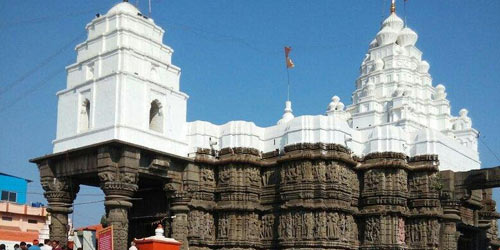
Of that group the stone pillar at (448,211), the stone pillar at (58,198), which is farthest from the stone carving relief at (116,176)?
the stone pillar at (448,211)

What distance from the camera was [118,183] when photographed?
24562mm

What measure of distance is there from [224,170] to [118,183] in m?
6.01

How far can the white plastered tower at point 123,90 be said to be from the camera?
2575 cm

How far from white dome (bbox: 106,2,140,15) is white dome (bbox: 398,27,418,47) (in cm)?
2128

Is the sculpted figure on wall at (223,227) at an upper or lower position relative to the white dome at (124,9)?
lower

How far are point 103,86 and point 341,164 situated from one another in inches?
414

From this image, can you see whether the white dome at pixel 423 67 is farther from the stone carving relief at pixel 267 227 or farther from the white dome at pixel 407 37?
the stone carving relief at pixel 267 227

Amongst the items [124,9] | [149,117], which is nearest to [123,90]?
[149,117]

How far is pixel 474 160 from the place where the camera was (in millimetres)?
36094

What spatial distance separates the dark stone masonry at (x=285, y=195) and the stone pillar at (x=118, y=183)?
16cm

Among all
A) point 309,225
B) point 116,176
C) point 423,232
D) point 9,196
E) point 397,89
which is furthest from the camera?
point 9,196

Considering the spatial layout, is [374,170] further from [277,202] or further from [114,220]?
[114,220]

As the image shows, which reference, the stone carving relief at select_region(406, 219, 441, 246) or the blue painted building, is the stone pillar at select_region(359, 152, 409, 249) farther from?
the blue painted building

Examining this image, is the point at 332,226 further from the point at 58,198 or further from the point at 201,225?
the point at 58,198
